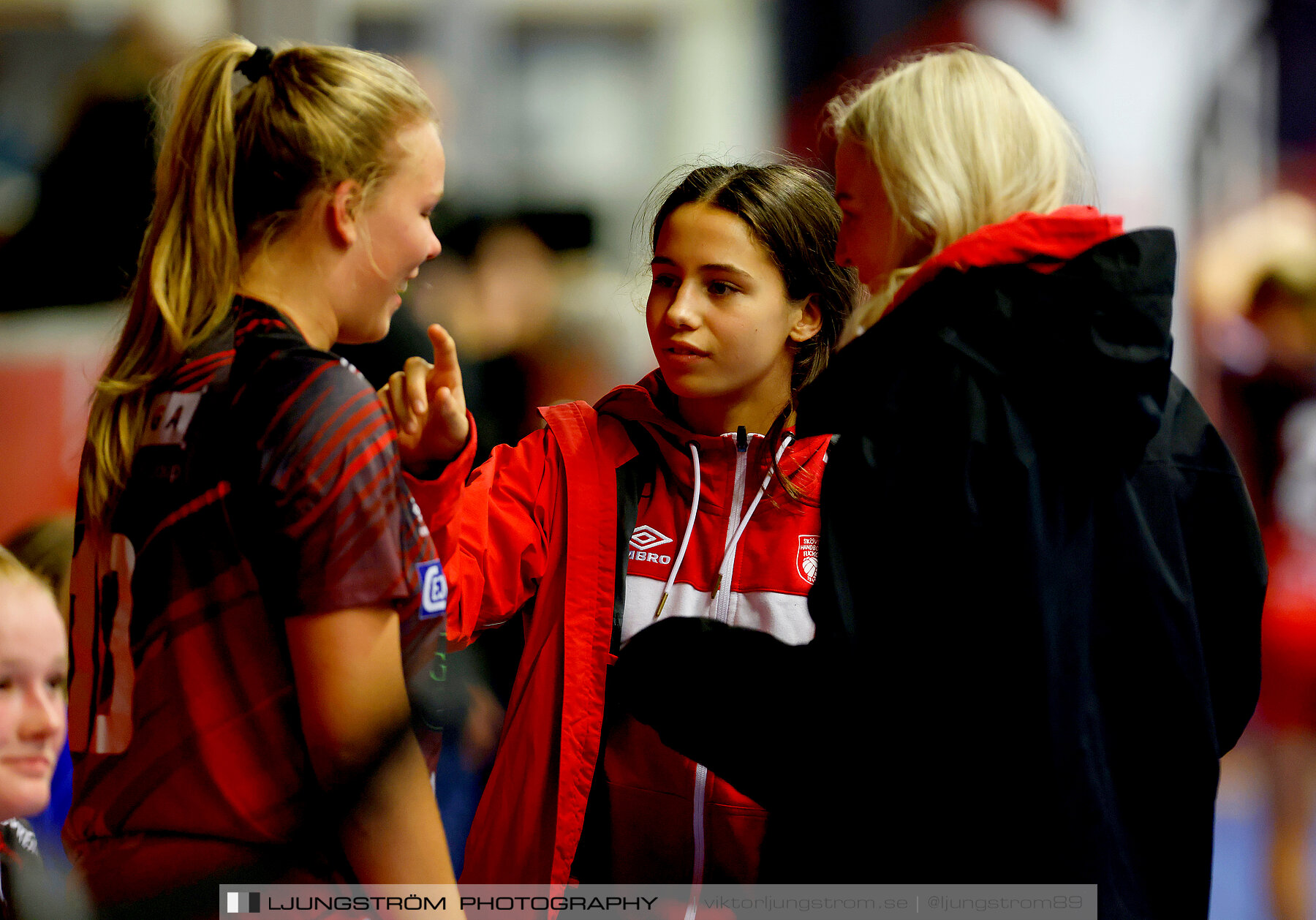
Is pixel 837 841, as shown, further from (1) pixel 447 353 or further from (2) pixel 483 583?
(1) pixel 447 353

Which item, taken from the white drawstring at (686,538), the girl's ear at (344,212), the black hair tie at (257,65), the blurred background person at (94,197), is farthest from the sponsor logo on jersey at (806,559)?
the blurred background person at (94,197)

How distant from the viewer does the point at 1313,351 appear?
400 cm

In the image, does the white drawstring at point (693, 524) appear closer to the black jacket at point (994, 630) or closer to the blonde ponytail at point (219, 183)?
the black jacket at point (994, 630)

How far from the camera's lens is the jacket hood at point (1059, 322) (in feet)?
4.21

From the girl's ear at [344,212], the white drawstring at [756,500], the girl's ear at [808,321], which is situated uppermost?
the girl's ear at [344,212]

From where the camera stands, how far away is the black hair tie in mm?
1376

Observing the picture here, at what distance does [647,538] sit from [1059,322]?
78cm

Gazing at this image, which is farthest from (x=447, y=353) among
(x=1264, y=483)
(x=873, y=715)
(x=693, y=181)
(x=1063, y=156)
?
(x=1264, y=483)

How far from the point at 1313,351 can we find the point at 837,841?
345cm

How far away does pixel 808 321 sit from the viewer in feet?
6.30

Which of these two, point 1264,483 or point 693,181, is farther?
point 1264,483

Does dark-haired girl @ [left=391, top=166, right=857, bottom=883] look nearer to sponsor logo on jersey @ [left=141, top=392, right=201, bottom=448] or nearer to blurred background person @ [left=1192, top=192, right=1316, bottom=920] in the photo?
sponsor logo on jersey @ [left=141, top=392, right=201, bottom=448]

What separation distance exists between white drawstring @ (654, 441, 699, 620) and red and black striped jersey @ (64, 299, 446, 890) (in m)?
0.57

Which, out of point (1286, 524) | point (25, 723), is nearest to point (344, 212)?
point (25, 723)
